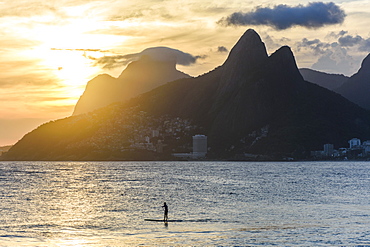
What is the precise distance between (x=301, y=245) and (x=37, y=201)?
218ft

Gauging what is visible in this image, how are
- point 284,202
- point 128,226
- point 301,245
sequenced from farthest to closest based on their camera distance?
point 284,202 < point 128,226 < point 301,245

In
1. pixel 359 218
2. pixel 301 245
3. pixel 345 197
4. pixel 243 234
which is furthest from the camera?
pixel 345 197

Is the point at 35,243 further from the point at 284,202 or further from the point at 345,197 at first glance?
the point at 345,197

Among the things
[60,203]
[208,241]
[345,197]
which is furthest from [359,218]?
[60,203]

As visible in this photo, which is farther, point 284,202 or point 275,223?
point 284,202

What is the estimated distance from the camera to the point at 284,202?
342ft

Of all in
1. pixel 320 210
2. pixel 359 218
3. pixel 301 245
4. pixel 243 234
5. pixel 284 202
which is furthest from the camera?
pixel 284 202

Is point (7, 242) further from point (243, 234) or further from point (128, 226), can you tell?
point (243, 234)

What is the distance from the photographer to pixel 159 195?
12069cm

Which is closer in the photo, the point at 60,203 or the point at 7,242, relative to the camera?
the point at 7,242

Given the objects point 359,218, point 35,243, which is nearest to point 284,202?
point 359,218

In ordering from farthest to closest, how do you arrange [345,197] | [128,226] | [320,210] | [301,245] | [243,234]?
[345,197] < [320,210] < [128,226] < [243,234] < [301,245]

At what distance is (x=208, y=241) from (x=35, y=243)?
18.8 meters

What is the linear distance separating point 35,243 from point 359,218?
148ft
